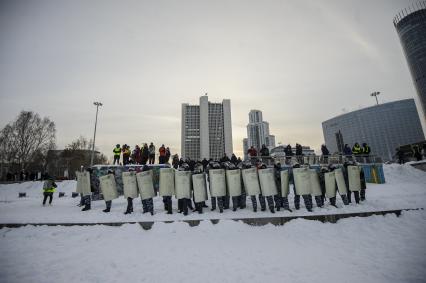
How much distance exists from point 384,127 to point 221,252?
203412mm

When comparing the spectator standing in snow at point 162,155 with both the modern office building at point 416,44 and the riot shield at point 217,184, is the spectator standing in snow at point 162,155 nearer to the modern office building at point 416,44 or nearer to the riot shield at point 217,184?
the riot shield at point 217,184

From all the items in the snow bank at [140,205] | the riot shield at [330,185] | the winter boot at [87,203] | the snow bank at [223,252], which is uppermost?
the riot shield at [330,185]

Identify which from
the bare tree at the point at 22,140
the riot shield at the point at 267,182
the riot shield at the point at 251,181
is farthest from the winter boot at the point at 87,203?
the bare tree at the point at 22,140

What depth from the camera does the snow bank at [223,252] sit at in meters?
4.35

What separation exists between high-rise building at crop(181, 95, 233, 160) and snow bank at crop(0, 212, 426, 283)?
316 ft

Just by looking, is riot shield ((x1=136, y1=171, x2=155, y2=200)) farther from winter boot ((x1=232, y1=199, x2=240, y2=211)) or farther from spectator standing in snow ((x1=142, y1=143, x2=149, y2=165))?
spectator standing in snow ((x1=142, y1=143, x2=149, y2=165))

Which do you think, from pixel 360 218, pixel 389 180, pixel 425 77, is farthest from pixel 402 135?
pixel 360 218

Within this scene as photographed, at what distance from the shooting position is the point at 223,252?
547 centimetres

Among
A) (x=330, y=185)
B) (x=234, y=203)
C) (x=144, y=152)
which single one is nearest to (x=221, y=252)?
(x=234, y=203)

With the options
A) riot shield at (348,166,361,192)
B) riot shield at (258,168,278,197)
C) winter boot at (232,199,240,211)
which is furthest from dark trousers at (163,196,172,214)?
riot shield at (348,166,361,192)

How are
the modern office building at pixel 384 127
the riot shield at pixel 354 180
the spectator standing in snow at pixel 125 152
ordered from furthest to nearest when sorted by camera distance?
1. the modern office building at pixel 384 127
2. the spectator standing in snow at pixel 125 152
3. the riot shield at pixel 354 180

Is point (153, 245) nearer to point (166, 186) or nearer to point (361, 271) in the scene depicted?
point (166, 186)

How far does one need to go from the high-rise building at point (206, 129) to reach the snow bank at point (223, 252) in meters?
96.4

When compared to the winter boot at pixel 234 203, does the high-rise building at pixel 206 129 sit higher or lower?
higher
